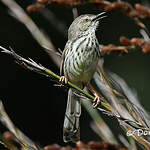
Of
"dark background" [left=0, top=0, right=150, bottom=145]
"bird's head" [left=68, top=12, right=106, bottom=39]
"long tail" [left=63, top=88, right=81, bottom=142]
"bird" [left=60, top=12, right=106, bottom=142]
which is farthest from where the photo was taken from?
"dark background" [left=0, top=0, right=150, bottom=145]

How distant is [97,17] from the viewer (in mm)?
3889

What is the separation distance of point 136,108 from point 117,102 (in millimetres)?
145

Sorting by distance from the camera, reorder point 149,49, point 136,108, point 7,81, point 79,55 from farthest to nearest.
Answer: point 7,81 < point 79,55 < point 136,108 < point 149,49

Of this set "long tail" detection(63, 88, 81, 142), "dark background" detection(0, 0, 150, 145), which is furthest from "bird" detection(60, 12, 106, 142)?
"dark background" detection(0, 0, 150, 145)

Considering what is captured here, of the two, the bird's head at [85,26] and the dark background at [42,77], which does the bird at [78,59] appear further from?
the dark background at [42,77]

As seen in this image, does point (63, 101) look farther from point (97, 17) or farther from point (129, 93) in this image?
point (129, 93)

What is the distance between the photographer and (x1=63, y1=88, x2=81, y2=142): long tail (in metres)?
3.39

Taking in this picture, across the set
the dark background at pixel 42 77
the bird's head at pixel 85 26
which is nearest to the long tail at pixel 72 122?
the bird's head at pixel 85 26

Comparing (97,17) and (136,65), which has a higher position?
(97,17)

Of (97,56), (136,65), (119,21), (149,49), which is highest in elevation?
(149,49)

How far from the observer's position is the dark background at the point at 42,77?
6.54 meters

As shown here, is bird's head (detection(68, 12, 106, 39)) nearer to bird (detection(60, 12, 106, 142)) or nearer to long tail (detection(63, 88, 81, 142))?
bird (detection(60, 12, 106, 142))

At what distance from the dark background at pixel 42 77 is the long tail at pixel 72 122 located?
2471 millimetres

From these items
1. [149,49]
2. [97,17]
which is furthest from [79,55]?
[149,49]
